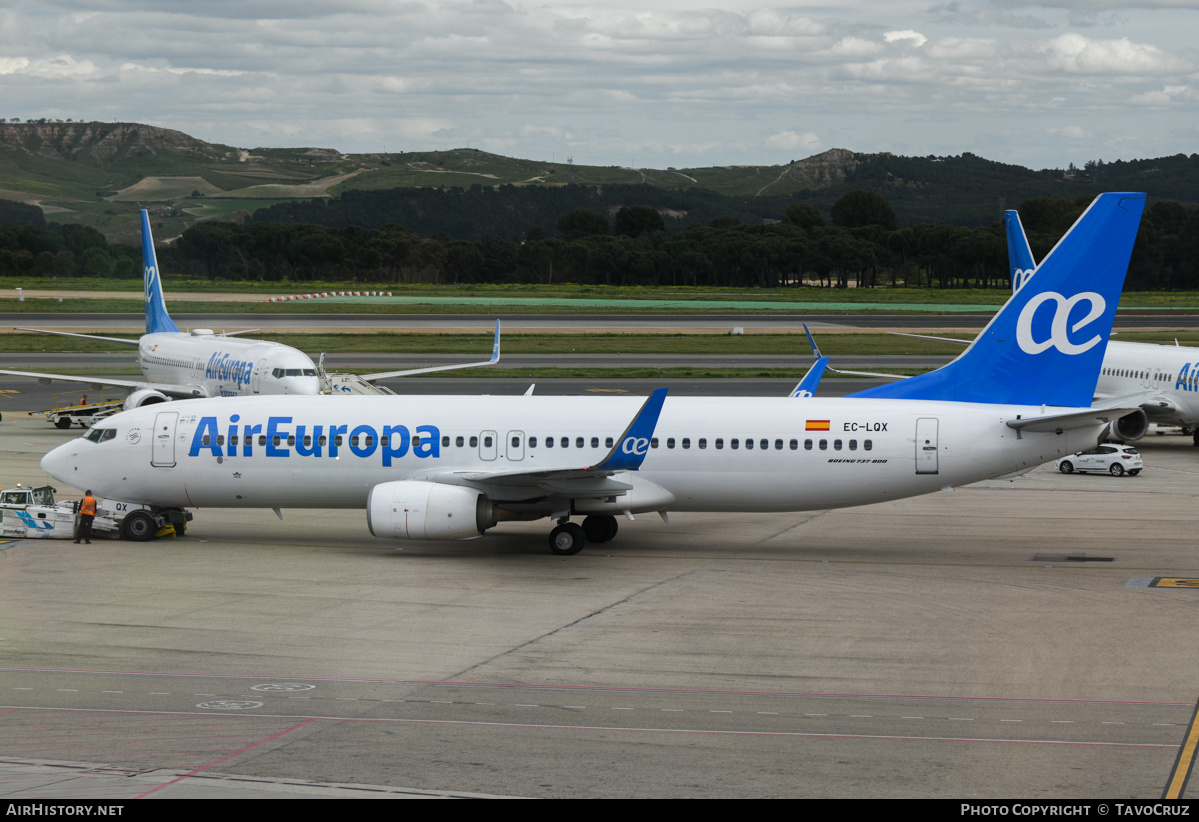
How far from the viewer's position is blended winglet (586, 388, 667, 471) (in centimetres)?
2789

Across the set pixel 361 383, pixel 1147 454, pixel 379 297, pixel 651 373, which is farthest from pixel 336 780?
pixel 379 297

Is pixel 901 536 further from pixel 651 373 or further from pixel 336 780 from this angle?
pixel 651 373

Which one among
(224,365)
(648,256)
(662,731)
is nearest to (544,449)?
(662,731)

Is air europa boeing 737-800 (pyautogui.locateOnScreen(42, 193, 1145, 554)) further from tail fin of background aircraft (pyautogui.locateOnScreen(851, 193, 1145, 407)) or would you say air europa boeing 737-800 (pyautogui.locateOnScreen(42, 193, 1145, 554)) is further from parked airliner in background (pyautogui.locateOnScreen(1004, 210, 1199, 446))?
parked airliner in background (pyautogui.locateOnScreen(1004, 210, 1199, 446))

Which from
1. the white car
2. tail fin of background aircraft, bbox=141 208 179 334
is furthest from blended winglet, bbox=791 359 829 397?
tail fin of background aircraft, bbox=141 208 179 334

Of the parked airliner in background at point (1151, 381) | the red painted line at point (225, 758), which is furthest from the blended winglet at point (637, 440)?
the parked airliner in background at point (1151, 381)

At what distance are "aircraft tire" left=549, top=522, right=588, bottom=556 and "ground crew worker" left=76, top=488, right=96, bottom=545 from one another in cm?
1235

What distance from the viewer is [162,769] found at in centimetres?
1522

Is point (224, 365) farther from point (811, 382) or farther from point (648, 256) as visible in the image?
point (648, 256)

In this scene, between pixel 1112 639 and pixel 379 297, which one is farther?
pixel 379 297

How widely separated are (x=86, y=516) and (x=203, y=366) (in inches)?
966

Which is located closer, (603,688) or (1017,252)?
(603,688)

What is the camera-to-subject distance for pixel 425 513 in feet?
94.5

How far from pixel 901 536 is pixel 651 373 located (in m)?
39.1
